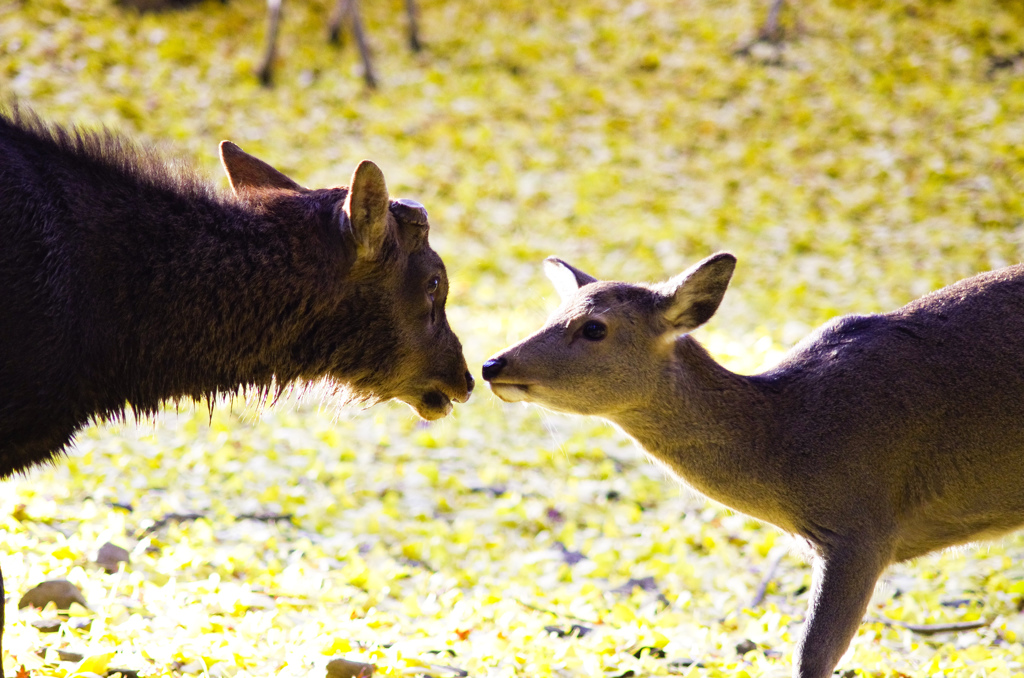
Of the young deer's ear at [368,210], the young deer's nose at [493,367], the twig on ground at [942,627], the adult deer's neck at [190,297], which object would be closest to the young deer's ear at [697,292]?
the young deer's nose at [493,367]

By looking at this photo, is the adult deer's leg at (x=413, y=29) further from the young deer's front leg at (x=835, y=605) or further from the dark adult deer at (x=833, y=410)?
the young deer's front leg at (x=835, y=605)

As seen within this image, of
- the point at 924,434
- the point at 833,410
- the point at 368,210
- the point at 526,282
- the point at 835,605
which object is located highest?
the point at 526,282

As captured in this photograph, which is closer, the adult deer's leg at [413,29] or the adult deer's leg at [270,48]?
the adult deer's leg at [270,48]

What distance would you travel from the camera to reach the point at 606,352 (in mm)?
4055

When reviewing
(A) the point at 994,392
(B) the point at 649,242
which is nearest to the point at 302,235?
(A) the point at 994,392

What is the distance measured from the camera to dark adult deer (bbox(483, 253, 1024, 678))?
12.8ft

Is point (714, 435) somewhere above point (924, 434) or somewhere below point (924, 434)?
above

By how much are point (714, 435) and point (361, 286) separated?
1.54 meters

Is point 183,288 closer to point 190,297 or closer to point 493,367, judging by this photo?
point 190,297

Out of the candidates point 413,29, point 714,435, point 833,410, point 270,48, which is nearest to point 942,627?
point 833,410

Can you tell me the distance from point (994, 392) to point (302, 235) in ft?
9.02

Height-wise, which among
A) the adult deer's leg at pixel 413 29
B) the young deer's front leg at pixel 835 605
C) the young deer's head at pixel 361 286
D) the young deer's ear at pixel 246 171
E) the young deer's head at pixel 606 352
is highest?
the adult deer's leg at pixel 413 29

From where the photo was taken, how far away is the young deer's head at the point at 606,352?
13.1 feet

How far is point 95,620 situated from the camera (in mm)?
4156
